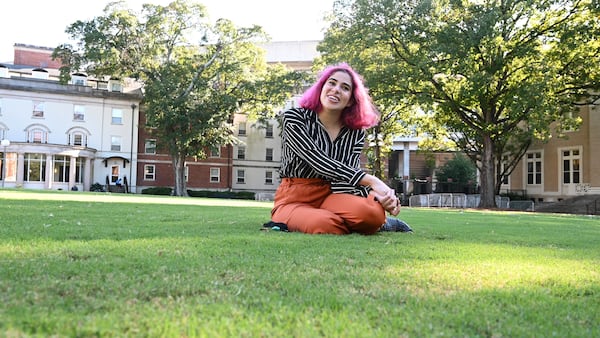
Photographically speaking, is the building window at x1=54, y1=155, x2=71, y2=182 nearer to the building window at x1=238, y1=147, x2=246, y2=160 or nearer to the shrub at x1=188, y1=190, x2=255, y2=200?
the shrub at x1=188, y1=190, x2=255, y2=200

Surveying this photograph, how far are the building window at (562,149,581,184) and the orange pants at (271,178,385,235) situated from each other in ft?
105

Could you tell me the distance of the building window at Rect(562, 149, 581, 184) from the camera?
104 feet

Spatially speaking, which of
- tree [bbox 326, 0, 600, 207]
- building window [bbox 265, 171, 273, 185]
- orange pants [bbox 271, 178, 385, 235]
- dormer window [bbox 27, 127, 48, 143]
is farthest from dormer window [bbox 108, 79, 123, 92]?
orange pants [bbox 271, 178, 385, 235]

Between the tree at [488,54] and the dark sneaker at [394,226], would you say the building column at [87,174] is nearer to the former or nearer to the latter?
the tree at [488,54]

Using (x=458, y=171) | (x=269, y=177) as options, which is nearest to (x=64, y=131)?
(x=269, y=177)

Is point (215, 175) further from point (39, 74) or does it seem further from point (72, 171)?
point (39, 74)

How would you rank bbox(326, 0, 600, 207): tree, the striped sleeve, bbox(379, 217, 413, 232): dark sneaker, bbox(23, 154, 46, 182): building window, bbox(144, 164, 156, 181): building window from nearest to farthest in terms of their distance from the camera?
the striped sleeve < bbox(379, 217, 413, 232): dark sneaker < bbox(326, 0, 600, 207): tree < bbox(23, 154, 46, 182): building window < bbox(144, 164, 156, 181): building window

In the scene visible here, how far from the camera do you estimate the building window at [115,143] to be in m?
43.3

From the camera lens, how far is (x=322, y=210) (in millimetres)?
4539

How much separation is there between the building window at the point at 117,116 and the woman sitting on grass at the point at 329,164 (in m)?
42.0

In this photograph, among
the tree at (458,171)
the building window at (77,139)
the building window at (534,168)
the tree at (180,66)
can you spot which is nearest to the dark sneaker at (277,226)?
the tree at (180,66)

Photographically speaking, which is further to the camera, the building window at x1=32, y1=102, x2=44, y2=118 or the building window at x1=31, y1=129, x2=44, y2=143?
the building window at x1=32, y1=102, x2=44, y2=118

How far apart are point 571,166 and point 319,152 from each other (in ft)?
108

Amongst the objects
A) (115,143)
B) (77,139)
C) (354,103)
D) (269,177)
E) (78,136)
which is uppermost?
(78,136)
